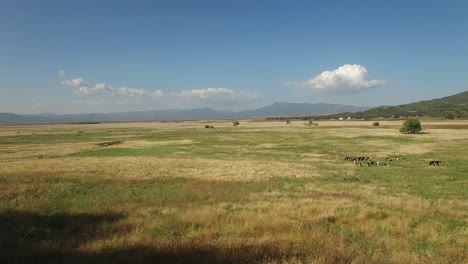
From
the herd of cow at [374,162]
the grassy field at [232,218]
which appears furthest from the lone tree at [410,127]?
the grassy field at [232,218]

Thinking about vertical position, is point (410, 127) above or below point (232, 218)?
below

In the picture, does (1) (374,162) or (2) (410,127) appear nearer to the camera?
(1) (374,162)

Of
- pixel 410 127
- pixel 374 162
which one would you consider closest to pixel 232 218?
pixel 374 162

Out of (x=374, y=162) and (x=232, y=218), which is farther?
(x=374, y=162)

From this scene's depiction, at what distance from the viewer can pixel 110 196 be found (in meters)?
22.2

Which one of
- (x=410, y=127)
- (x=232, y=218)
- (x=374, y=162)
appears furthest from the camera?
(x=410, y=127)

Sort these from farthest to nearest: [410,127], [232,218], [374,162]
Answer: [410,127], [374,162], [232,218]

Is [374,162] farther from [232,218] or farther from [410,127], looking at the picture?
[410,127]

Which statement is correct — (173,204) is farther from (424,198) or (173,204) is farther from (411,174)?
(411,174)

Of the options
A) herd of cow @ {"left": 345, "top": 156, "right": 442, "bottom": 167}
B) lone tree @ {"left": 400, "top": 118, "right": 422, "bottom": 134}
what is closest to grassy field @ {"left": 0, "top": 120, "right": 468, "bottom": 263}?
herd of cow @ {"left": 345, "top": 156, "right": 442, "bottom": 167}

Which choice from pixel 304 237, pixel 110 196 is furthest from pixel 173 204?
pixel 304 237

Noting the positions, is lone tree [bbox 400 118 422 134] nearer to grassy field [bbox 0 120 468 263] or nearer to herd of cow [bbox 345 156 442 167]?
herd of cow [bbox 345 156 442 167]

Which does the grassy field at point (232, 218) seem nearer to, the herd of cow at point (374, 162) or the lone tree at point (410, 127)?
the herd of cow at point (374, 162)

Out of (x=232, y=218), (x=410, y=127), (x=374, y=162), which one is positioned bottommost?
(x=374, y=162)
